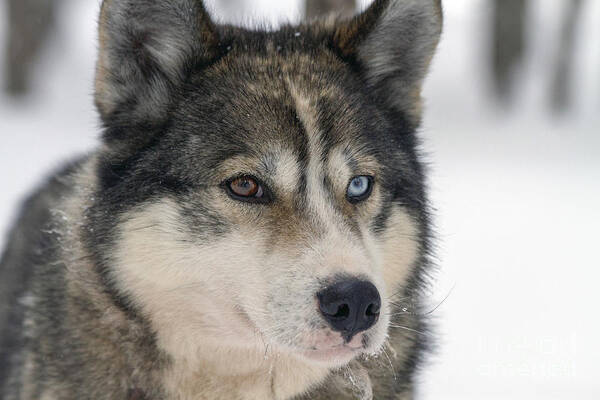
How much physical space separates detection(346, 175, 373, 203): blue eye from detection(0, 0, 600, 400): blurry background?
19.4 inches

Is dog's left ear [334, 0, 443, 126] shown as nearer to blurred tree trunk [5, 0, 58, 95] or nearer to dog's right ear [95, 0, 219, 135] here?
dog's right ear [95, 0, 219, 135]

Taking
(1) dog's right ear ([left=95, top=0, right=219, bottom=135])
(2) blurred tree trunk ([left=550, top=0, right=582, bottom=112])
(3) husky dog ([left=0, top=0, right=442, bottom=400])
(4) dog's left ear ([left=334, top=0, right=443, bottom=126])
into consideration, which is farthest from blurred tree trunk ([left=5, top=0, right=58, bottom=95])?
(4) dog's left ear ([left=334, top=0, right=443, bottom=126])

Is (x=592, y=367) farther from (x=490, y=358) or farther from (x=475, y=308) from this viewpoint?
(x=475, y=308)

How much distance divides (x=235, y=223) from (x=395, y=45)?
1.11m

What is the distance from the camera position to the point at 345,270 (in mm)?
2449

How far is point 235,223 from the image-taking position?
2.72 meters

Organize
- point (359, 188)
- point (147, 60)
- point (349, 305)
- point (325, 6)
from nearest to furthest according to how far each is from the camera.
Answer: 1. point (349, 305)
2. point (359, 188)
3. point (147, 60)
4. point (325, 6)

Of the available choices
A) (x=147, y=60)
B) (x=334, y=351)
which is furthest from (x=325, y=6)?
(x=334, y=351)

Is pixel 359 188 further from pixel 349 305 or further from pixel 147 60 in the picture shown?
pixel 147 60

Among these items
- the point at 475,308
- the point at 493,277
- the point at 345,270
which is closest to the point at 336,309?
the point at 345,270

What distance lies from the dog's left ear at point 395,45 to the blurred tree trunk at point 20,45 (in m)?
11.3

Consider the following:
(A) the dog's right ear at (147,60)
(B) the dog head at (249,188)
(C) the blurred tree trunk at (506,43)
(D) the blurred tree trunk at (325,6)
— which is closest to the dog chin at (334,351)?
(B) the dog head at (249,188)

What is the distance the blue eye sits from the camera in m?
2.88

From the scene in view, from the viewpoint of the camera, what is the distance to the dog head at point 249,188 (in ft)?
8.32
